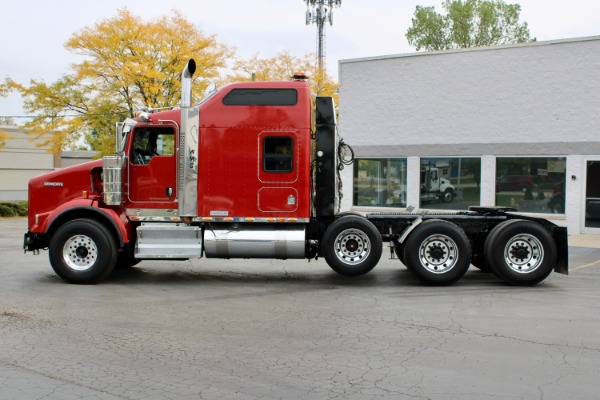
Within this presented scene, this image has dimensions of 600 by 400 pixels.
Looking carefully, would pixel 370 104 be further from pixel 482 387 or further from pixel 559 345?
pixel 482 387

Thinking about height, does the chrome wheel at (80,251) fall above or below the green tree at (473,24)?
below

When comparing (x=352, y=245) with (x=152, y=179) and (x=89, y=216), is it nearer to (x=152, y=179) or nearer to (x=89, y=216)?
(x=152, y=179)

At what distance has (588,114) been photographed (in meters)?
18.0

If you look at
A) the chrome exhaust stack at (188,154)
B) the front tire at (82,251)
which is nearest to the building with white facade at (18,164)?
the front tire at (82,251)

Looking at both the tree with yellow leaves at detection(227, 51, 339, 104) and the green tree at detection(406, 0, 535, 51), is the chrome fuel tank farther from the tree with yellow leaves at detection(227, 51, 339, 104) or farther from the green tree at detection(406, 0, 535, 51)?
the green tree at detection(406, 0, 535, 51)

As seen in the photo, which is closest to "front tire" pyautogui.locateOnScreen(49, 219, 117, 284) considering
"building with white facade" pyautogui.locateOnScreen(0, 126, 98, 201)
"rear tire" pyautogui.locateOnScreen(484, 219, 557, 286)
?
"rear tire" pyautogui.locateOnScreen(484, 219, 557, 286)

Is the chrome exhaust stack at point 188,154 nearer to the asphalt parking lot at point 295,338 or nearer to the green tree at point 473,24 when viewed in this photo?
the asphalt parking lot at point 295,338

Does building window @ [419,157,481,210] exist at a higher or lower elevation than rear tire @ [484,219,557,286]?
higher

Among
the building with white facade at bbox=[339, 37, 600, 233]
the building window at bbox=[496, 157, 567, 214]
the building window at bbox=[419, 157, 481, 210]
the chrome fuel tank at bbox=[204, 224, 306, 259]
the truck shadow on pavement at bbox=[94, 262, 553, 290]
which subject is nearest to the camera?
the chrome fuel tank at bbox=[204, 224, 306, 259]

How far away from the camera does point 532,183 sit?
1880 cm

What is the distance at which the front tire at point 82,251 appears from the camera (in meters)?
10.0

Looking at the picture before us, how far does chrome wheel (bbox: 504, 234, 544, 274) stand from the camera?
10.1m

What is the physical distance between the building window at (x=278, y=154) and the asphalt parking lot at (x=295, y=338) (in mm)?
1979

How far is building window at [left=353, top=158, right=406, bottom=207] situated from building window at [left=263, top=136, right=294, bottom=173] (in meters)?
11.7
